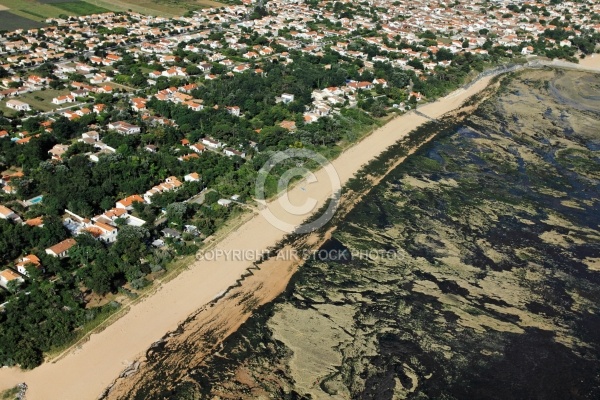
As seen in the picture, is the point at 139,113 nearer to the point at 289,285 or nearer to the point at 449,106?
the point at 289,285

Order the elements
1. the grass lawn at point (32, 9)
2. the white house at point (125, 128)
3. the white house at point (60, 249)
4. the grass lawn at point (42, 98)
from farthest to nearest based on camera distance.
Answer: the grass lawn at point (32, 9) < the grass lawn at point (42, 98) < the white house at point (125, 128) < the white house at point (60, 249)

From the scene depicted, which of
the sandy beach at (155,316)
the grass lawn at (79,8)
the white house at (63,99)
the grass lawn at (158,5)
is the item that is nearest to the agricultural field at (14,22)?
the grass lawn at (79,8)

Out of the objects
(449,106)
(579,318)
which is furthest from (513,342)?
(449,106)

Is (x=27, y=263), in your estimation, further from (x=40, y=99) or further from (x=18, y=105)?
(x=40, y=99)

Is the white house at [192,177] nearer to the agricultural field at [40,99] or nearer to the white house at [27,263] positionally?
the white house at [27,263]

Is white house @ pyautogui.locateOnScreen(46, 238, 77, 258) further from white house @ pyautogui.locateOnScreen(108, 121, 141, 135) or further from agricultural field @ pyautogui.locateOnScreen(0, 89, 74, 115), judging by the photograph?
agricultural field @ pyautogui.locateOnScreen(0, 89, 74, 115)

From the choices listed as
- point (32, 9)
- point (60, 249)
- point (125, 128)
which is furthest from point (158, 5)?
point (60, 249)
